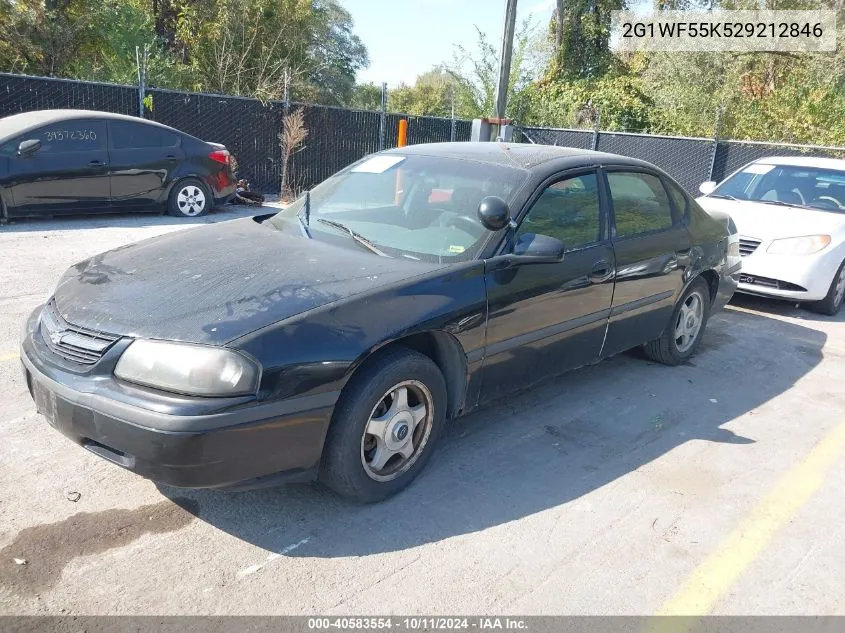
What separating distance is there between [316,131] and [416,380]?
12.6m

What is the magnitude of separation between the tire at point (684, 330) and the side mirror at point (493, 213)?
86.9 inches

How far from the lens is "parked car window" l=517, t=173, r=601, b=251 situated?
4.11m

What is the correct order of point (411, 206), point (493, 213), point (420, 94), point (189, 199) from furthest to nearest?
point (420, 94), point (189, 199), point (411, 206), point (493, 213)

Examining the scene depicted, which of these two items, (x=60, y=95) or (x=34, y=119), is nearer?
(x=34, y=119)

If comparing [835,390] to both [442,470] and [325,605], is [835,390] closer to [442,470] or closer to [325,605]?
[442,470]

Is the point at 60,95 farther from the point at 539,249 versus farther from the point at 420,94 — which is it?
the point at 420,94

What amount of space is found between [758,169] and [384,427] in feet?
24.5

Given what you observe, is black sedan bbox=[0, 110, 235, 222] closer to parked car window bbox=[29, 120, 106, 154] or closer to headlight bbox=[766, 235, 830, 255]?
parked car window bbox=[29, 120, 106, 154]

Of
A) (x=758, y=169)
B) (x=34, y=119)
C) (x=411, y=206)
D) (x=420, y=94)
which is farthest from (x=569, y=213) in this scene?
(x=420, y=94)

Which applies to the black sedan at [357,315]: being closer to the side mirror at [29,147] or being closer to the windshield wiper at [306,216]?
the windshield wiper at [306,216]

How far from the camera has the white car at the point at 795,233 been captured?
24.5ft

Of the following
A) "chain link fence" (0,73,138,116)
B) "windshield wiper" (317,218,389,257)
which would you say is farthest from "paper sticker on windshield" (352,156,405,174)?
"chain link fence" (0,73,138,116)

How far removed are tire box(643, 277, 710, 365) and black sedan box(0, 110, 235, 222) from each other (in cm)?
733

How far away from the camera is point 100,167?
944cm
